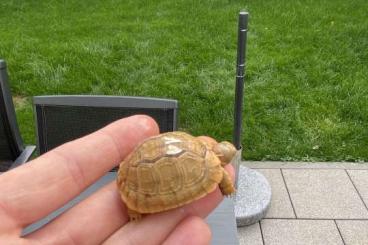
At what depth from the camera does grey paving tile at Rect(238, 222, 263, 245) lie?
3.88 m

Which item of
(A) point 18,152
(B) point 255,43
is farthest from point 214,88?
(A) point 18,152

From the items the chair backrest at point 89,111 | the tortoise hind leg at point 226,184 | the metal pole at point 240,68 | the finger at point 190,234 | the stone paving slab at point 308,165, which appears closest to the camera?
the finger at point 190,234

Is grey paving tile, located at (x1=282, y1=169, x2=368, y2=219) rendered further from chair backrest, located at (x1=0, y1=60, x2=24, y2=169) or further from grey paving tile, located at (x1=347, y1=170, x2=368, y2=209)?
chair backrest, located at (x1=0, y1=60, x2=24, y2=169)

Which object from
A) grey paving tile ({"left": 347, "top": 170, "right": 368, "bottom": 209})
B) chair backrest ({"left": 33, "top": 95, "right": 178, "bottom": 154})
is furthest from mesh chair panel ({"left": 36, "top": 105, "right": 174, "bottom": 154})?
grey paving tile ({"left": 347, "top": 170, "right": 368, "bottom": 209})

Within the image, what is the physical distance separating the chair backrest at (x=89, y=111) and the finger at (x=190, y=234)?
1285 mm

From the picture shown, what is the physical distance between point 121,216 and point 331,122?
3.63 metres

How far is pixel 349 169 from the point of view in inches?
184

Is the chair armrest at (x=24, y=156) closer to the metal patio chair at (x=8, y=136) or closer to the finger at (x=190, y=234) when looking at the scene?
the metal patio chair at (x=8, y=136)

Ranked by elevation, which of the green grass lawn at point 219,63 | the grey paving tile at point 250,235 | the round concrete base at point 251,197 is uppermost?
the green grass lawn at point 219,63

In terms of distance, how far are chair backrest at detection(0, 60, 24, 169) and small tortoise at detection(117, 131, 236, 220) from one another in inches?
55.3

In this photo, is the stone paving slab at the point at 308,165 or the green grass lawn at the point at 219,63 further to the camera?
the green grass lawn at the point at 219,63

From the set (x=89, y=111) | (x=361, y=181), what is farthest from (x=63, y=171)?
(x=361, y=181)

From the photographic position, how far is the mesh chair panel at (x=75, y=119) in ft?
10.5

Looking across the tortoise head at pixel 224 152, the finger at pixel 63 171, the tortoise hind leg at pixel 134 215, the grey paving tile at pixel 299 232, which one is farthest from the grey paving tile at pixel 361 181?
the tortoise hind leg at pixel 134 215
